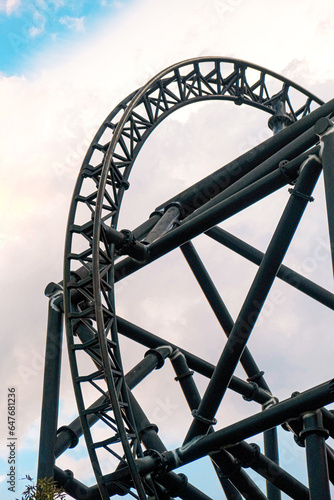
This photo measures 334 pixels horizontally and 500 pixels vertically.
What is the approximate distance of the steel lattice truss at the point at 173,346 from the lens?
32.4ft

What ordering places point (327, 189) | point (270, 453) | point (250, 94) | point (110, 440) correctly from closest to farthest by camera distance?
point (327, 189)
point (110, 440)
point (270, 453)
point (250, 94)

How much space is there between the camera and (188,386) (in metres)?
12.3

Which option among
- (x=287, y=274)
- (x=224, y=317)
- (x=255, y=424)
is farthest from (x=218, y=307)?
(x=255, y=424)

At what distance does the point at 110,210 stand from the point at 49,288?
4.99 feet

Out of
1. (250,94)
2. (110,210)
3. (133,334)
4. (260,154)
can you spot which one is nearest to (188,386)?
(133,334)

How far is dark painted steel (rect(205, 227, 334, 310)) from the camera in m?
13.7

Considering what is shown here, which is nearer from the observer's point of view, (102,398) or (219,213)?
(219,213)

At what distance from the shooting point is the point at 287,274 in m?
13.8

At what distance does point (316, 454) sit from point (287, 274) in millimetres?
4741

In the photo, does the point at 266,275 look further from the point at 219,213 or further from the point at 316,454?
the point at 316,454

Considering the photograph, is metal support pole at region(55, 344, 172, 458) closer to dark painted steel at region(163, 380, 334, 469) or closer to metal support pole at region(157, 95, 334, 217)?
dark painted steel at region(163, 380, 334, 469)

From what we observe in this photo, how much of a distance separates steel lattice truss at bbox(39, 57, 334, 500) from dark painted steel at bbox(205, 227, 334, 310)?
0.06 ft

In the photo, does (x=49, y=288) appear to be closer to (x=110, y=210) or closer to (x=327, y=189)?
(x=110, y=210)

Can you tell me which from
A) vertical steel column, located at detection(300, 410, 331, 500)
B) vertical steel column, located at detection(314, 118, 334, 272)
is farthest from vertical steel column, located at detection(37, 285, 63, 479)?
vertical steel column, located at detection(314, 118, 334, 272)
